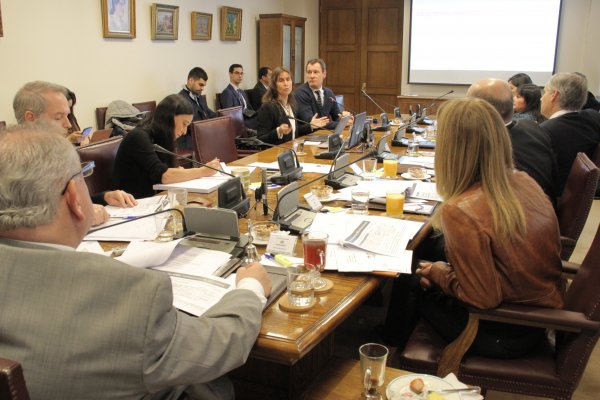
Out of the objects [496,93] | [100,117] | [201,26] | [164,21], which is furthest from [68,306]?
[201,26]

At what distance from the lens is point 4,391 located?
75 centimetres

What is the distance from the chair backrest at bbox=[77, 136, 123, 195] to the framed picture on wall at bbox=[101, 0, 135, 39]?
2.76 metres

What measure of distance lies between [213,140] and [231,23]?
3819mm

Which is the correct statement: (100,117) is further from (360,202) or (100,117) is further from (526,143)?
(526,143)

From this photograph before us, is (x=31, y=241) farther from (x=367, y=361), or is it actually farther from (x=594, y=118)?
(x=594, y=118)

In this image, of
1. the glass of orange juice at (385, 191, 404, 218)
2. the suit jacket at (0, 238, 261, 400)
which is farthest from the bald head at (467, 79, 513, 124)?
the suit jacket at (0, 238, 261, 400)

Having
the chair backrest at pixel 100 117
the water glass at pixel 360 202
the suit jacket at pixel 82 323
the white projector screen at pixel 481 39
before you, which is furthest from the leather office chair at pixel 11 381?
the white projector screen at pixel 481 39

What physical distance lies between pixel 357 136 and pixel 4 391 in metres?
3.13

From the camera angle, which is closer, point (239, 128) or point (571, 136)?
point (571, 136)

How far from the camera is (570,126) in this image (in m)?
3.26

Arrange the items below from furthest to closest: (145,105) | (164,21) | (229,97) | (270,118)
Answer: (229,97) → (164,21) → (145,105) → (270,118)

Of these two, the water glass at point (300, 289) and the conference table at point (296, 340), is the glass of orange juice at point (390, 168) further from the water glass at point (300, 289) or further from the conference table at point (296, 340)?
the water glass at point (300, 289)

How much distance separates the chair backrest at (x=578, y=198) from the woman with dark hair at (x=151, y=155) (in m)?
1.62

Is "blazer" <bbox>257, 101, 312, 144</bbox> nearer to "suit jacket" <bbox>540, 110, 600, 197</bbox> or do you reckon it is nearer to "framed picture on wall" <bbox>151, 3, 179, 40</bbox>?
"suit jacket" <bbox>540, 110, 600, 197</bbox>
